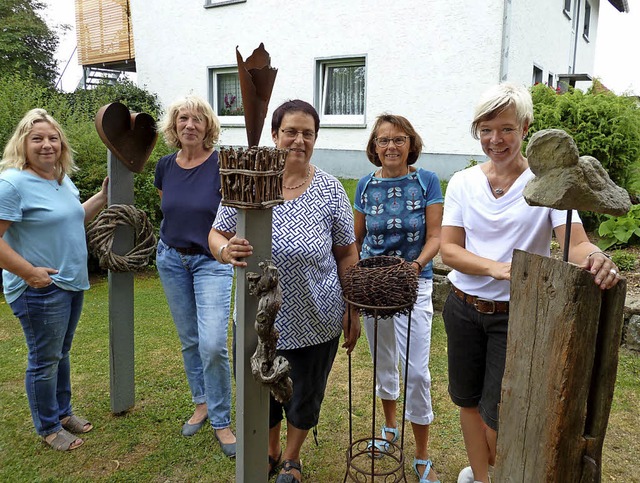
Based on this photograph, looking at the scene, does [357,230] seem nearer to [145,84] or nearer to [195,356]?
[195,356]

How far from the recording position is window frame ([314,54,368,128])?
1024 cm

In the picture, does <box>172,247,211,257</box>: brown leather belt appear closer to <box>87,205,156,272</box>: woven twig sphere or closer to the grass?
<box>87,205,156,272</box>: woven twig sphere

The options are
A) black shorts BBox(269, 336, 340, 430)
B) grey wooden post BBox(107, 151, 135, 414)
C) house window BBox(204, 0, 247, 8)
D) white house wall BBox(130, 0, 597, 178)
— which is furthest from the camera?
house window BBox(204, 0, 247, 8)

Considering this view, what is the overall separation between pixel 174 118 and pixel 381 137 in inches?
46.5

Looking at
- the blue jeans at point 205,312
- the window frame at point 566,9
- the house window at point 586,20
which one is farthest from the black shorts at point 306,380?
the house window at point 586,20

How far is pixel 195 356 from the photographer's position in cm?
304

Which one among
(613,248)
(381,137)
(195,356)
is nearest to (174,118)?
(381,137)

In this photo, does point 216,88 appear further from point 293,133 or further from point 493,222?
point 493,222

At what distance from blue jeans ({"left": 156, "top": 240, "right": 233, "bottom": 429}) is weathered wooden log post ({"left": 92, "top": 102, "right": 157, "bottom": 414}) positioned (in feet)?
1.41

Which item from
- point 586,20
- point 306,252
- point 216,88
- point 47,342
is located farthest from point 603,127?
point 586,20

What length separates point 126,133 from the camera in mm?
3043

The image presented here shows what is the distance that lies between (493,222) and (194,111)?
171 centimetres

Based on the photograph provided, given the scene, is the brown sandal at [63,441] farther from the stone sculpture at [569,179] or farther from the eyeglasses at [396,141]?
the stone sculpture at [569,179]

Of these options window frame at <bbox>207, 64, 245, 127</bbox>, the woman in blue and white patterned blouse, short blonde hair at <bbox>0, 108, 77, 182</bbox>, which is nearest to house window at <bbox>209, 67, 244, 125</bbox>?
window frame at <bbox>207, 64, 245, 127</bbox>
